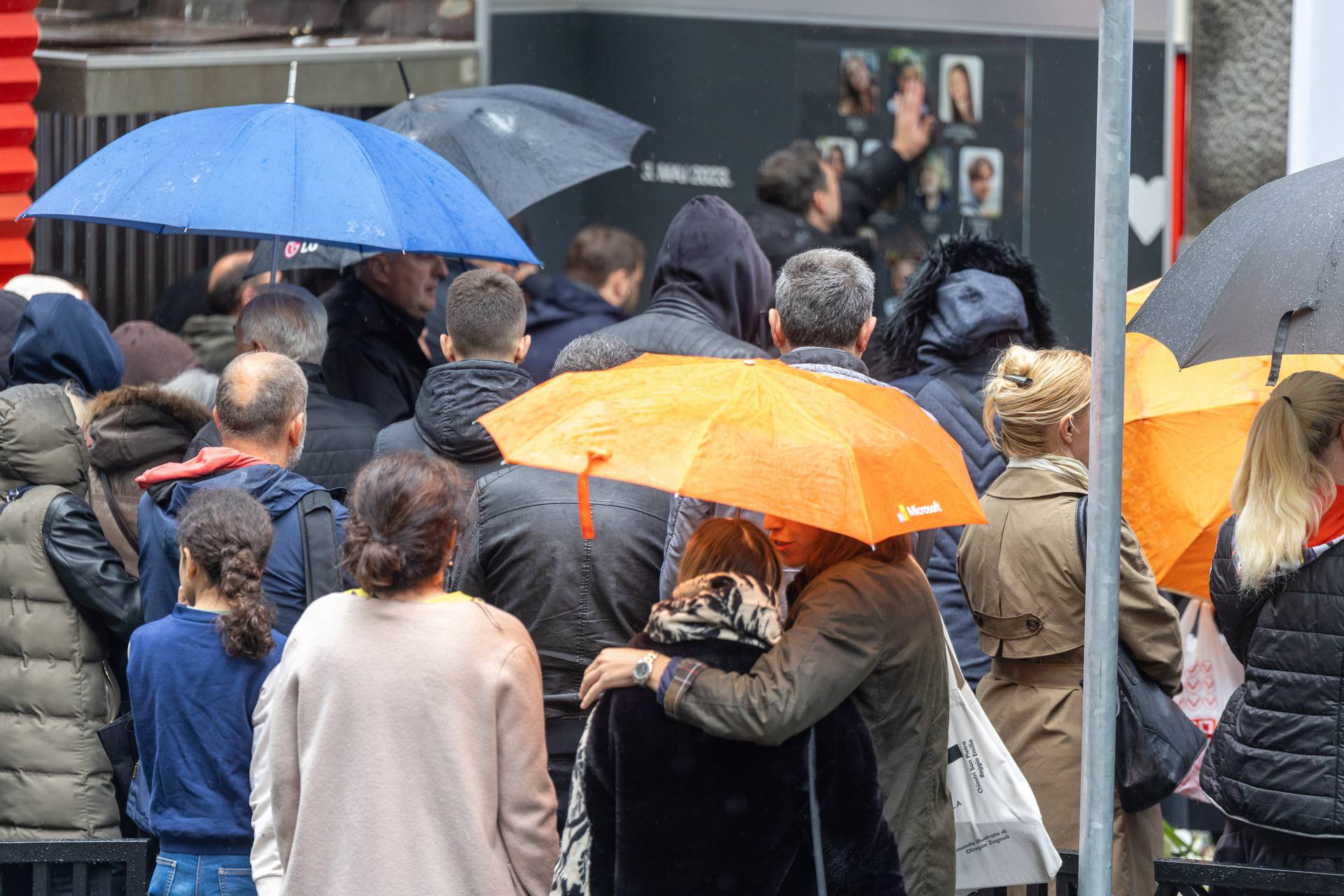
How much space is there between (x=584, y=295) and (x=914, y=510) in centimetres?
390

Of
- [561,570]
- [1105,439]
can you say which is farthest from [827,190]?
[1105,439]

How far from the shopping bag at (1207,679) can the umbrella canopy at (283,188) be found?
266 cm

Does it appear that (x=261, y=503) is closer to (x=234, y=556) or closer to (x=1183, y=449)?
(x=234, y=556)

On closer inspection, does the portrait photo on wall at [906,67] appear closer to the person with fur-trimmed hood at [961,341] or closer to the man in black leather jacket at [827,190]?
the man in black leather jacket at [827,190]

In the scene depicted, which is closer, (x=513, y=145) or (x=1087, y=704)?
(x=1087, y=704)

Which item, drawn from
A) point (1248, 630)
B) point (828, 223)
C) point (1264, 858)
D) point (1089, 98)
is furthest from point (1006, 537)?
point (1089, 98)

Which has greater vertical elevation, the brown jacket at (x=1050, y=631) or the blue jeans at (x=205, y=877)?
the brown jacket at (x=1050, y=631)

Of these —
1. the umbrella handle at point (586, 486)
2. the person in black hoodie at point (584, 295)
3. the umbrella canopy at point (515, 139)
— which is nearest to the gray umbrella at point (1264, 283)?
the umbrella handle at point (586, 486)

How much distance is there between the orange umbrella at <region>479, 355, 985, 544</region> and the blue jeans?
1.21m

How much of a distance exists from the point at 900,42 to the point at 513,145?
8.84ft

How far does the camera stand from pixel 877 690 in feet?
11.2

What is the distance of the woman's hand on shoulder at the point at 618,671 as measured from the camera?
321cm

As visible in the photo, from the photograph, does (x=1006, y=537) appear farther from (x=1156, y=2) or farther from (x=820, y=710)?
(x=1156, y=2)

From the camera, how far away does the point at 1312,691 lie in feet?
12.6
